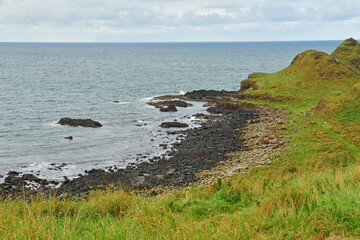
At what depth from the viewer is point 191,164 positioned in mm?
31688

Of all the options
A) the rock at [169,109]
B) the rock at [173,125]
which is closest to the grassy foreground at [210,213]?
the rock at [173,125]

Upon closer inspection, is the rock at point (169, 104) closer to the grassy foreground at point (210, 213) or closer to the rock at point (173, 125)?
the rock at point (173, 125)

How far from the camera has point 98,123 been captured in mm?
49594

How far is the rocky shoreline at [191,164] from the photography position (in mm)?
27469

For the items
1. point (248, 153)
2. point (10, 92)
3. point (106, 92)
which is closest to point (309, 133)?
point (248, 153)

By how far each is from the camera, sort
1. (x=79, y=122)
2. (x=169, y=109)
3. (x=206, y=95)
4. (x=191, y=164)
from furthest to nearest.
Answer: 1. (x=206, y=95)
2. (x=169, y=109)
3. (x=79, y=122)
4. (x=191, y=164)

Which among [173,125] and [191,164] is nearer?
[191,164]

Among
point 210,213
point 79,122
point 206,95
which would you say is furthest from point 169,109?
point 210,213

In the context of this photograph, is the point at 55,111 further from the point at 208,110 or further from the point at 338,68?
the point at 338,68

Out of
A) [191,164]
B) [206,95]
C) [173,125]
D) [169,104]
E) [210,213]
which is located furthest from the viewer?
[206,95]

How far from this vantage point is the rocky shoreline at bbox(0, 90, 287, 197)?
2747cm

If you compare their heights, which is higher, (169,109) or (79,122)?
(169,109)

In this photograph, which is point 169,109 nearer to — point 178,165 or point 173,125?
point 173,125

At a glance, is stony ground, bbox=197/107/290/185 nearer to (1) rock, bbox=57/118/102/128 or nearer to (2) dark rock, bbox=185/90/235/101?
(1) rock, bbox=57/118/102/128
